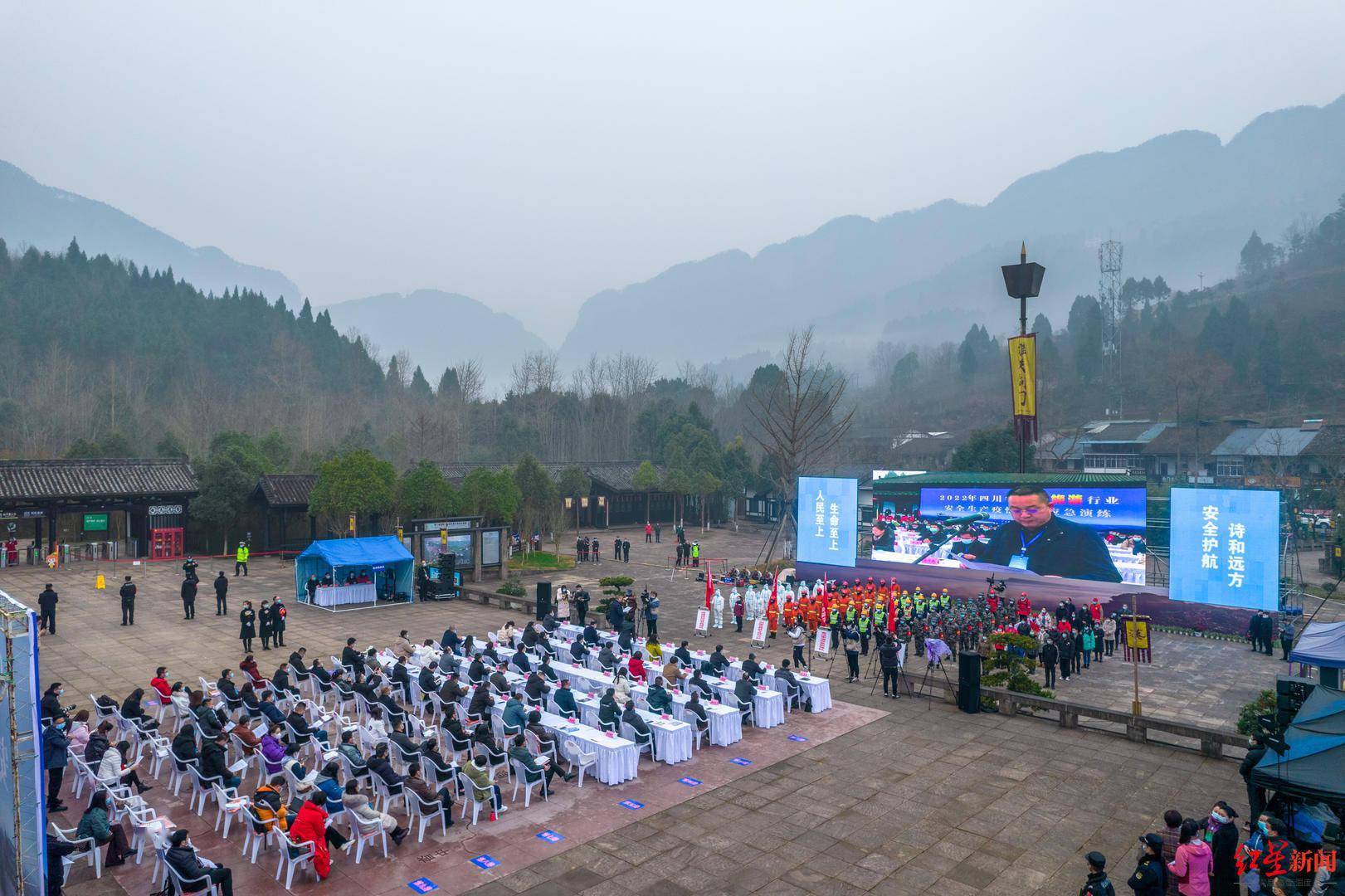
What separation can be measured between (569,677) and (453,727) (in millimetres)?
4106

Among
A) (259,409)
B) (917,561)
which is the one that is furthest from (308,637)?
(259,409)

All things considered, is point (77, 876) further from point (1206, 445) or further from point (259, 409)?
point (259, 409)

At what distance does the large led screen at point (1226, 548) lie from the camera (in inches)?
857

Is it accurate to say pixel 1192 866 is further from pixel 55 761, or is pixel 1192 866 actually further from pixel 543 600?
pixel 543 600

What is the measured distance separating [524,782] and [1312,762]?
1002cm

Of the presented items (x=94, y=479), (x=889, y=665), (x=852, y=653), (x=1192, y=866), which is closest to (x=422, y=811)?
(x=1192, y=866)

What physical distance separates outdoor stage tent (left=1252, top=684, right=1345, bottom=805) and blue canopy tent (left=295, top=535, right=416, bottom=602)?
24003mm

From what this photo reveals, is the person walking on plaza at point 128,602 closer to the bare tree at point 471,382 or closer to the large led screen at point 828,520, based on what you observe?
the large led screen at point 828,520

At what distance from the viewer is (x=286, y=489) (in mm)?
38250

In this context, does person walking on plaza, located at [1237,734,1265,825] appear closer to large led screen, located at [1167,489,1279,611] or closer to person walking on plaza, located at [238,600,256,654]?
large led screen, located at [1167,489,1279,611]

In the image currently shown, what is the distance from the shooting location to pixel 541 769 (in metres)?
11.6

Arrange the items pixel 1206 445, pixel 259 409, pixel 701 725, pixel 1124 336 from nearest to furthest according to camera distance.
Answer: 1. pixel 701 725
2. pixel 1206 445
3. pixel 259 409
4. pixel 1124 336

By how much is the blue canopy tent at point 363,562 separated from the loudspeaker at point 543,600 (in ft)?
17.6

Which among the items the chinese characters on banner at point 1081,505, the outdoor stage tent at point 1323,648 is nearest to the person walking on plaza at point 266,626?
the outdoor stage tent at point 1323,648
